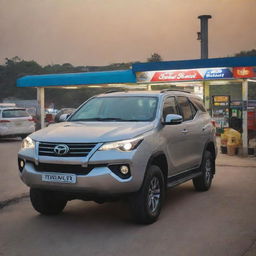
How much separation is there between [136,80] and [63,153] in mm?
13520

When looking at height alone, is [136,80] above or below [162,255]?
above

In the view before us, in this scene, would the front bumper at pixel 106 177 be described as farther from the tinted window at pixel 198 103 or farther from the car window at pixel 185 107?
the tinted window at pixel 198 103

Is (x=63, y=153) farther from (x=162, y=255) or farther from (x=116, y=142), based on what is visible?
A: (x=162, y=255)

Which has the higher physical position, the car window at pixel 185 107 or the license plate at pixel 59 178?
the car window at pixel 185 107

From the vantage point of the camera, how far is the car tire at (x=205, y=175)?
8602 millimetres

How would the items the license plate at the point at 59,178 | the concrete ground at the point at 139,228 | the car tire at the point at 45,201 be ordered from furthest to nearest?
the car tire at the point at 45,201, the license plate at the point at 59,178, the concrete ground at the point at 139,228

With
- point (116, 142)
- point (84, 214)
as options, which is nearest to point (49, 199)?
point (84, 214)

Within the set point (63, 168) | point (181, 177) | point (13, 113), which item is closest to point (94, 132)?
point (63, 168)

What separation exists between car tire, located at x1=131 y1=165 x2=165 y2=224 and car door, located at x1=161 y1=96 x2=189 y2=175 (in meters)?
0.56

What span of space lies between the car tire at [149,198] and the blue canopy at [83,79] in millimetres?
13129

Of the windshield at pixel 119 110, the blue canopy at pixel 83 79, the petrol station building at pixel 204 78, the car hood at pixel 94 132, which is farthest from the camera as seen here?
the blue canopy at pixel 83 79

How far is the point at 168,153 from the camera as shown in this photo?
7.00 meters

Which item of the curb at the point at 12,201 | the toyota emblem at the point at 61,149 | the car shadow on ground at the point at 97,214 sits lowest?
the curb at the point at 12,201

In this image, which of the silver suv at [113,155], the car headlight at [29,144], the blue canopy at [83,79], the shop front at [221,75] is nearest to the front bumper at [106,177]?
the silver suv at [113,155]
